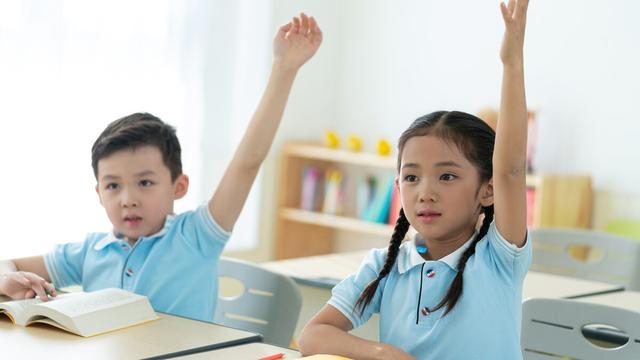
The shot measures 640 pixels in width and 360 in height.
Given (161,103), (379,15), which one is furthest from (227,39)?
(379,15)

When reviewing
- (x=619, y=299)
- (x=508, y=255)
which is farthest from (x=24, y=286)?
(x=619, y=299)

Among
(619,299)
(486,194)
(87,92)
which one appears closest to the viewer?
(486,194)

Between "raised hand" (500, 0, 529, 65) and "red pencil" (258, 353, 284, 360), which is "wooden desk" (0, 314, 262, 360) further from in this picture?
"raised hand" (500, 0, 529, 65)

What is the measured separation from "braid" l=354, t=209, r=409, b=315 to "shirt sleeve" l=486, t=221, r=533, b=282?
0.63 feet

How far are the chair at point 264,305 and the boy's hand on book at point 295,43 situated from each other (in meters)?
0.51

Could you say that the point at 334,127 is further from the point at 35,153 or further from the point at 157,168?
the point at 157,168

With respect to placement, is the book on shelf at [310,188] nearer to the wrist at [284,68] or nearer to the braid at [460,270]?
the wrist at [284,68]

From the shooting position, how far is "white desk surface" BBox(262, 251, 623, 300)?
103 inches

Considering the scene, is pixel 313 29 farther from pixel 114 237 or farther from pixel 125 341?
pixel 125 341

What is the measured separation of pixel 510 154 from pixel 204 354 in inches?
24.4

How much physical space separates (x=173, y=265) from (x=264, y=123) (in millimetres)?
385

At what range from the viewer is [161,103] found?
4.58 metres

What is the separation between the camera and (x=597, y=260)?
326 centimetres

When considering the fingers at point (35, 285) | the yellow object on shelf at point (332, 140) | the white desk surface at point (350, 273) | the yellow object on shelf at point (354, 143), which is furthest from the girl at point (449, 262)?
the yellow object on shelf at point (332, 140)
